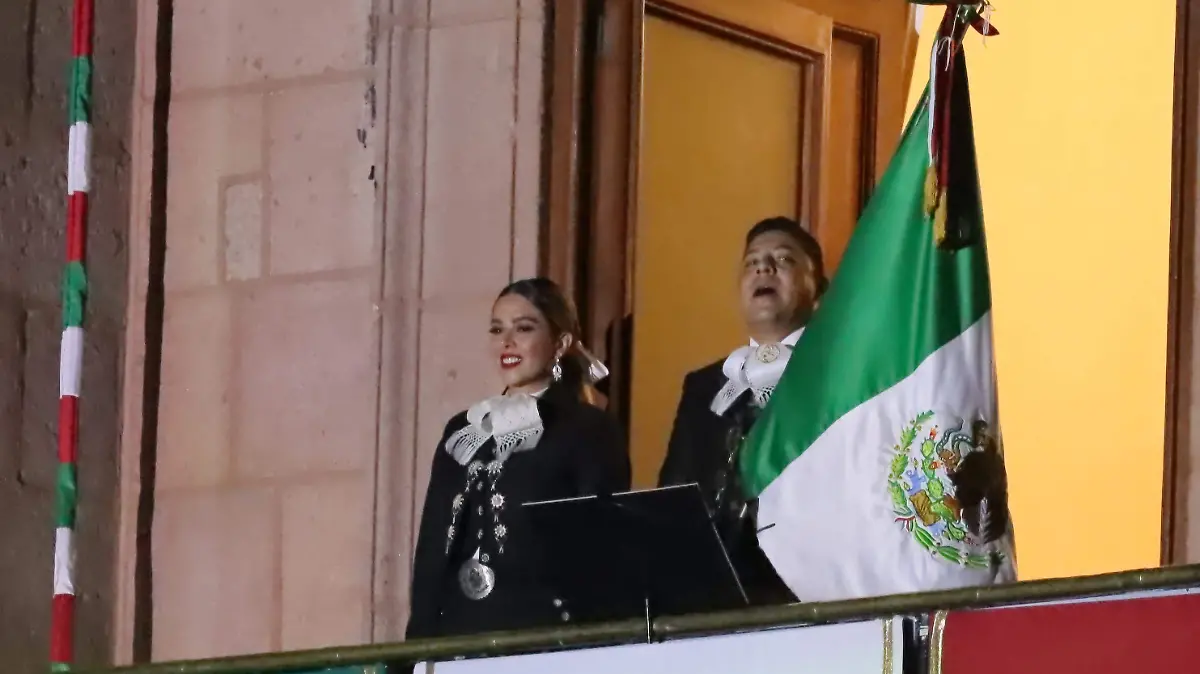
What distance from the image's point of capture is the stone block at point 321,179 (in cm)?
451

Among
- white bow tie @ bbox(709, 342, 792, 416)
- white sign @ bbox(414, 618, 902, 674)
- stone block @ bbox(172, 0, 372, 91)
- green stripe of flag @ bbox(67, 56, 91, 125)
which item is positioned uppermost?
stone block @ bbox(172, 0, 372, 91)

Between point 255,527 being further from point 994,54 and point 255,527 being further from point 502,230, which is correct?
point 994,54

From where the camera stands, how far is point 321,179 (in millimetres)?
4562

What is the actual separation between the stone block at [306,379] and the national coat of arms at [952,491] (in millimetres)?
1487

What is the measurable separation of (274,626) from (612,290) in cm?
88

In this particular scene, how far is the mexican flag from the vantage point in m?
A: 3.10

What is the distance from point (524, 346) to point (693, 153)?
98cm

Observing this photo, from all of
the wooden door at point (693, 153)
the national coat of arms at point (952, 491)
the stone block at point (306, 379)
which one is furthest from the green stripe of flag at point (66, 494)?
the national coat of arms at point (952, 491)

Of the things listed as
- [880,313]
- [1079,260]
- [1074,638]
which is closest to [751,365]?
[880,313]

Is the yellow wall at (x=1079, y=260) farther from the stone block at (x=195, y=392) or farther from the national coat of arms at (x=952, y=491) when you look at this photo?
the national coat of arms at (x=952, y=491)

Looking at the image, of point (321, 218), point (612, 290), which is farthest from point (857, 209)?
point (321, 218)

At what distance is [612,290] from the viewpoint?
4309 mm

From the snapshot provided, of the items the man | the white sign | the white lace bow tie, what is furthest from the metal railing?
the white lace bow tie

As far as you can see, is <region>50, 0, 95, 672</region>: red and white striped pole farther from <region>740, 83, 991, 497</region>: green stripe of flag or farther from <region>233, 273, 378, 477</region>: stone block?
<region>740, 83, 991, 497</region>: green stripe of flag
